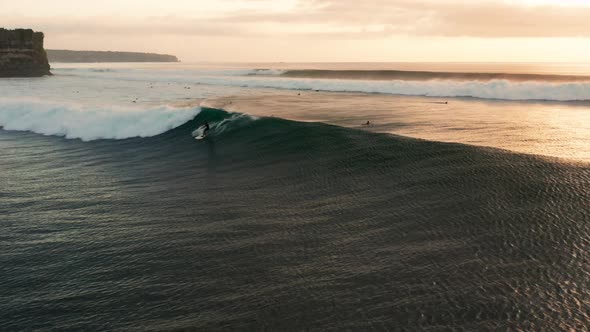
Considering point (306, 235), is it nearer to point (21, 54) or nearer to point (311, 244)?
point (311, 244)

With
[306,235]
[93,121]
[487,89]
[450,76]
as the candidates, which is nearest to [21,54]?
[450,76]

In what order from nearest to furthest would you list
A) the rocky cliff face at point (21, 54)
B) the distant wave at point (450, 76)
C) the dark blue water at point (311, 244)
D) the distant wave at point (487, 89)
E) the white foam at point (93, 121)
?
the dark blue water at point (311, 244) → the white foam at point (93, 121) → the distant wave at point (487, 89) → the distant wave at point (450, 76) → the rocky cliff face at point (21, 54)

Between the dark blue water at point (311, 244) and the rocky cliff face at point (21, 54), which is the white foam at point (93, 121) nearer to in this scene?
the dark blue water at point (311, 244)

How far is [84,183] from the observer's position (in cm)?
1105

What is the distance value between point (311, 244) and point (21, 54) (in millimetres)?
91286

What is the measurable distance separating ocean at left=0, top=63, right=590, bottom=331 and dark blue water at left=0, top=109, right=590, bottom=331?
28 millimetres

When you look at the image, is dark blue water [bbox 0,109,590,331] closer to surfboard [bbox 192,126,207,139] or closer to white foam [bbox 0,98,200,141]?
surfboard [bbox 192,126,207,139]

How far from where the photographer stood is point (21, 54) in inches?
3147

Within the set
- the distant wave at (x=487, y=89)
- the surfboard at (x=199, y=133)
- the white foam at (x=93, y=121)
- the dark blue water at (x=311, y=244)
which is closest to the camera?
the dark blue water at (x=311, y=244)

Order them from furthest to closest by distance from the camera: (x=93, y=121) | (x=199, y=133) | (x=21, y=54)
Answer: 1. (x=21, y=54)
2. (x=93, y=121)
3. (x=199, y=133)

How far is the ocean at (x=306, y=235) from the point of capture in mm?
4883

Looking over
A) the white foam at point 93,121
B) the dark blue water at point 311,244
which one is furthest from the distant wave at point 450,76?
the dark blue water at point 311,244

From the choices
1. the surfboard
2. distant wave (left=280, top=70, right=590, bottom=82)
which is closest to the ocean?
the surfboard

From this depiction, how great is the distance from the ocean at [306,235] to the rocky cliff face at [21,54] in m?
76.8
